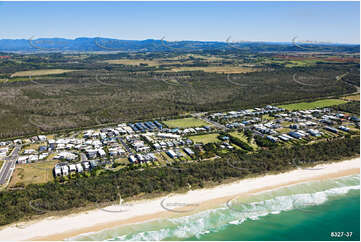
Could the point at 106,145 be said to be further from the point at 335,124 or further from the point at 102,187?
the point at 335,124

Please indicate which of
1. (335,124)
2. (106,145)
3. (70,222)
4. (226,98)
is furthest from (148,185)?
(226,98)

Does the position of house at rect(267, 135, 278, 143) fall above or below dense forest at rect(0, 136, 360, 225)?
above

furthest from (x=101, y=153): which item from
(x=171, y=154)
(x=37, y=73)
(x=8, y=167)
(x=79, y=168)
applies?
(x=37, y=73)

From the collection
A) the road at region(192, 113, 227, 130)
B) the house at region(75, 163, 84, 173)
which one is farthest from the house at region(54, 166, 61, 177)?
the road at region(192, 113, 227, 130)

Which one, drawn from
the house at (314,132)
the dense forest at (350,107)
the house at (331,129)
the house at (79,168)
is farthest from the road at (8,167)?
the dense forest at (350,107)

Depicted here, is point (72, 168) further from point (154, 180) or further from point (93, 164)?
point (154, 180)

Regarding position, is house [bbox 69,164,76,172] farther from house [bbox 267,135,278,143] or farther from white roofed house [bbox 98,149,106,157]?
house [bbox 267,135,278,143]
